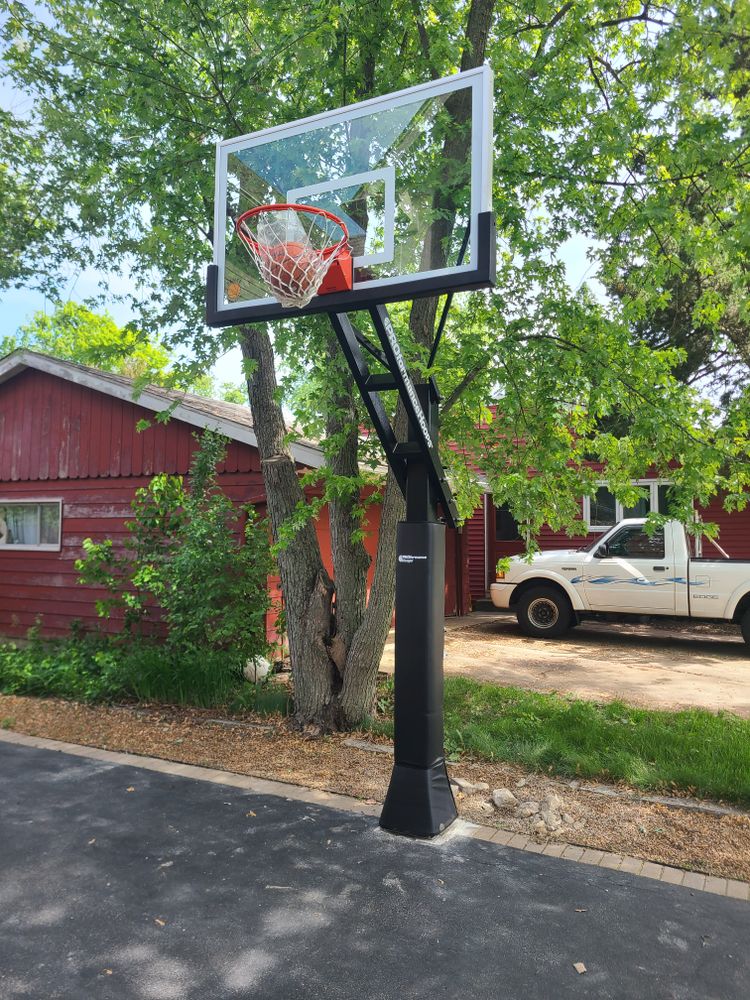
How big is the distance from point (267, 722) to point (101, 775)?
1794 millimetres

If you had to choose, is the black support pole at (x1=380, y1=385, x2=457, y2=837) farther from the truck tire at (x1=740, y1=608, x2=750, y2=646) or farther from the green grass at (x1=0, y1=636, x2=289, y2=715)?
the truck tire at (x1=740, y1=608, x2=750, y2=646)

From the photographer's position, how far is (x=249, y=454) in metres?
9.54

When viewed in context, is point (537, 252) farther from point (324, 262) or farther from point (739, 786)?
point (739, 786)

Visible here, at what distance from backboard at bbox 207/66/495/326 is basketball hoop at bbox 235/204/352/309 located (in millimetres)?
88

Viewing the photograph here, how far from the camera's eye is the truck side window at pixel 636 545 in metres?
11.4

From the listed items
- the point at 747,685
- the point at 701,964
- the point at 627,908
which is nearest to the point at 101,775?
the point at 627,908

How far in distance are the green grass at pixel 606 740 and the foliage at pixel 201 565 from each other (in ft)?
6.79

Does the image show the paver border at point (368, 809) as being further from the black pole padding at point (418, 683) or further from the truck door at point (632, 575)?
the truck door at point (632, 575)

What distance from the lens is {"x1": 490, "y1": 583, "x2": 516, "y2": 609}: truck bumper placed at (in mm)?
12461

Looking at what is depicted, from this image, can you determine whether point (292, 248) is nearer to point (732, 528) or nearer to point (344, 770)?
point (344, 770)

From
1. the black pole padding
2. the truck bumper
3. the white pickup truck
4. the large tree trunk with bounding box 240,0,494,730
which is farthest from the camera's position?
the truck bumper

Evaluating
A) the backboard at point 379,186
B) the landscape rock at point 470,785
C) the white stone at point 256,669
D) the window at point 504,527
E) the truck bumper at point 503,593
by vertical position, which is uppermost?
the backboard at point 379,186

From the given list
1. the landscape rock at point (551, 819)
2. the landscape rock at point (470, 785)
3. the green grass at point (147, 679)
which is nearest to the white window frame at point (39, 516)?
the green grass at point (147, 679)

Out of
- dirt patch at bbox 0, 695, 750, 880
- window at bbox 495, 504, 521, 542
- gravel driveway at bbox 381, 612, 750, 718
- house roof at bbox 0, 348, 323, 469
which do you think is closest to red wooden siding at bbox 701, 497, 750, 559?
gravel driveway at bbox 381, 612, 750, 718
